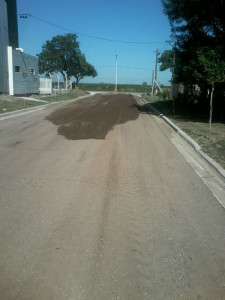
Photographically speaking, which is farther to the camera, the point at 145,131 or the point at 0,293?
the point at 145,131

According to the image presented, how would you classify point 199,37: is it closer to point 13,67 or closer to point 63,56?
point 13,67

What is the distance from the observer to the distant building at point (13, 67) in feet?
87.4

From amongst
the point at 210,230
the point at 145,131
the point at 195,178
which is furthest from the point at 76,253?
the point at 145,131

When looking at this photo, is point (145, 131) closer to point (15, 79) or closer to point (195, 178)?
point (195, 178)

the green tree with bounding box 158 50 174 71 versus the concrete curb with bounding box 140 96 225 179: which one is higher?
the green tree with bounding box 158 50 174 71

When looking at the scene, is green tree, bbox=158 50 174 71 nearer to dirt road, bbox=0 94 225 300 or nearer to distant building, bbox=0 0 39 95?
distant building, bbox=0 0 39 95

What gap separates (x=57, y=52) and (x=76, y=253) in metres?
69.1

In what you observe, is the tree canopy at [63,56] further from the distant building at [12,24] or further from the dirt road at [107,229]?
the dirt road at [107,229]

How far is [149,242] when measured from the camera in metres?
3.73

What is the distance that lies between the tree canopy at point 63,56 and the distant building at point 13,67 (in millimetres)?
33072

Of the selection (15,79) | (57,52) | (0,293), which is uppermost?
(57,52)

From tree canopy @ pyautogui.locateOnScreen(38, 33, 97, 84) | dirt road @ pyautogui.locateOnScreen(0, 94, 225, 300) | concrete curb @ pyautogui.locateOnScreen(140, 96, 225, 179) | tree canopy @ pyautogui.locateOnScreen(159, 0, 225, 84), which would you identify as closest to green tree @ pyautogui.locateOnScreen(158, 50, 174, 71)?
tree canopy @ pyautogui.locateOnScreen(38, 33, 97, 84)

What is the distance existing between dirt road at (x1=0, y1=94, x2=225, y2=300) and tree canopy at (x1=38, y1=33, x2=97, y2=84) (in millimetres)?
62927

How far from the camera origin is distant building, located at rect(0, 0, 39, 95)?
26641mm
